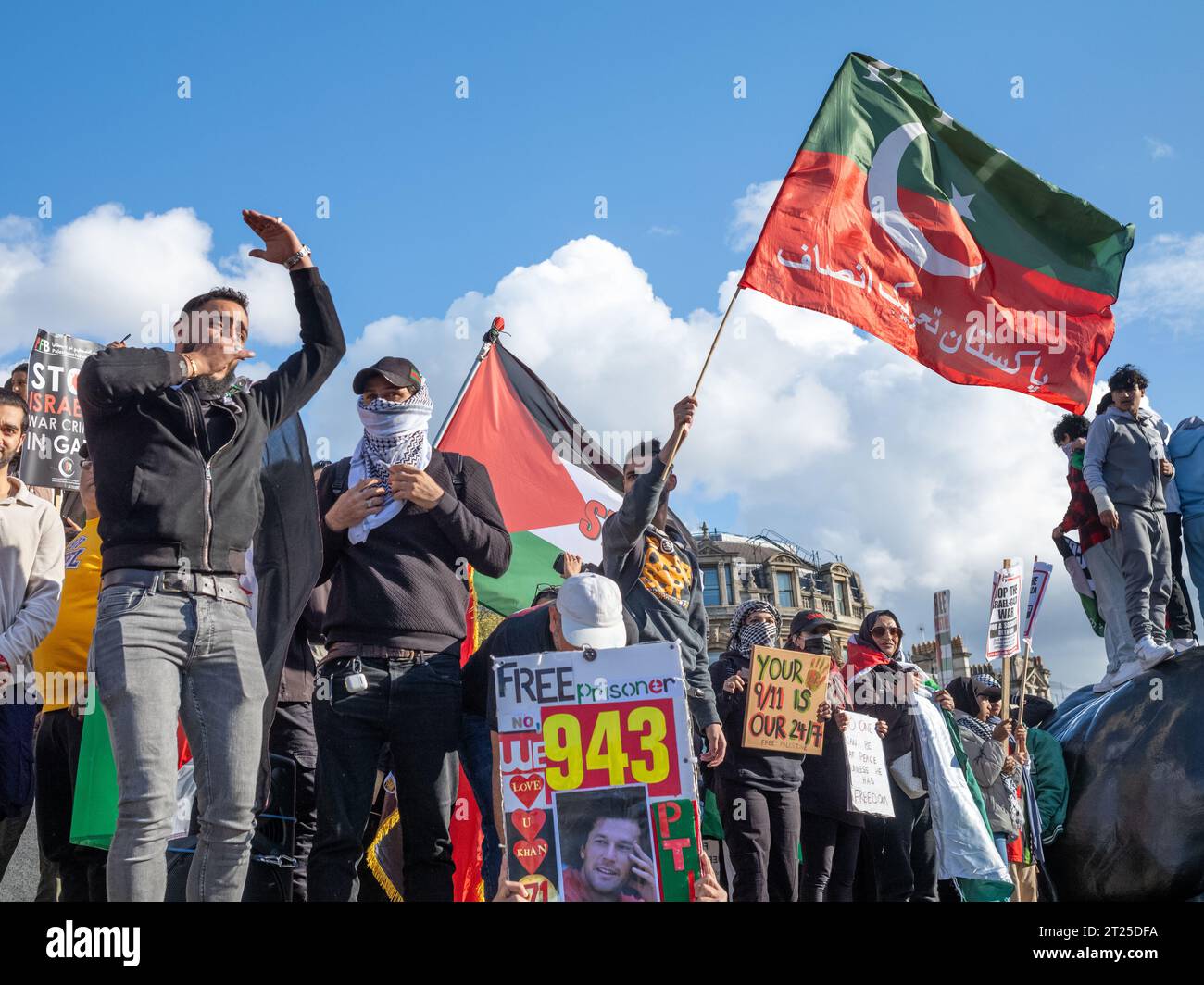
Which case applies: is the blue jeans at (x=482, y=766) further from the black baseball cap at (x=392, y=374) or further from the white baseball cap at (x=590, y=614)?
the black baseball cap at (x=392, y=374)

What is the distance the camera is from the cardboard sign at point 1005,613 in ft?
34.4

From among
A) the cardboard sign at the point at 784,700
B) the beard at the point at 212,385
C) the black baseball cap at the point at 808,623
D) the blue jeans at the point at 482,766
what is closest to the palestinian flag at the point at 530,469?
the black baseball cap at the point at 808,623

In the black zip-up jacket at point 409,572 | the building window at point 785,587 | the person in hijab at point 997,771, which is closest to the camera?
the black zip-up jacket at point 409,572

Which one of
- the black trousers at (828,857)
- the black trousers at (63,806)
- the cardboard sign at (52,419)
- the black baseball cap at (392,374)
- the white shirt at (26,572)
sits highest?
the cardboard sign at (52,419)

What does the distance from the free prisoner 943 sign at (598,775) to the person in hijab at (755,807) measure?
5.61 feet

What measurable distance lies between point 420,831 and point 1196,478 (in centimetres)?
569

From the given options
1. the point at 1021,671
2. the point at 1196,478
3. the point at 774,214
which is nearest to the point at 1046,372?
the point at 1196,478

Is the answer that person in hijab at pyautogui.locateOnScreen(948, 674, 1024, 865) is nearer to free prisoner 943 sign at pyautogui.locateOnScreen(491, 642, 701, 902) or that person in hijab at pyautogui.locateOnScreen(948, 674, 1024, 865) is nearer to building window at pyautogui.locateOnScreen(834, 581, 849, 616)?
free prisoner 943 sign at pyautogui.locateOnScreen(491, 642, 701, 902)

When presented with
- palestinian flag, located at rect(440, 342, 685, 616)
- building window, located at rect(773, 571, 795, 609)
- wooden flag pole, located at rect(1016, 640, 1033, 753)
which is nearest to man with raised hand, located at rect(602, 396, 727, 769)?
wooden flag pole, located at rect(1016, 640, 1033, 753)

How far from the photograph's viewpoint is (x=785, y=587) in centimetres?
9325

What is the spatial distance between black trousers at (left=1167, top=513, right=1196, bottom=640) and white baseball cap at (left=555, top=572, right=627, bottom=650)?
14.5 feet

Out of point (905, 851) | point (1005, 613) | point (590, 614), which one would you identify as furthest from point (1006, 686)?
point (590, 614)

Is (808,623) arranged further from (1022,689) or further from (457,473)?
(457,473)

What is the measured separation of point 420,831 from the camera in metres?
4.27
